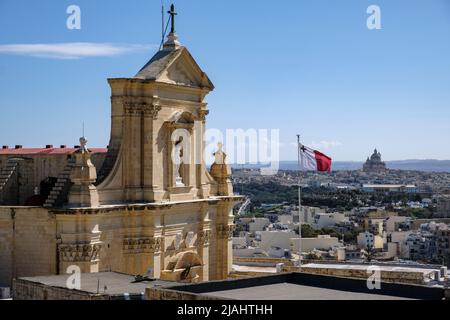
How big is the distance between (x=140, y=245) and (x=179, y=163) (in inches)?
170

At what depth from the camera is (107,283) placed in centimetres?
2322

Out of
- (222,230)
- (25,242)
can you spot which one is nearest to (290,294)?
(25,242)

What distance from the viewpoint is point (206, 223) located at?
3425 centimetres

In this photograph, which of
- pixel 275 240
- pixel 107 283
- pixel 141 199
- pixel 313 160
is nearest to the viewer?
pixel 107 283

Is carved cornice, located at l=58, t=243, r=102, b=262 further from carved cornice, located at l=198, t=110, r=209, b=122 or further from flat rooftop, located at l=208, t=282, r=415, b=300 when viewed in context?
carved cornice, located at l=198, t=110, r=209, b=122

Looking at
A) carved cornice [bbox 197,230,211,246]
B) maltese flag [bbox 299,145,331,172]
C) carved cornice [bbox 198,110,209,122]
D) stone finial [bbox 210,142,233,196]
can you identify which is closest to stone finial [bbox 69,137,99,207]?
carved cornice [bbox 197,230,211,246]

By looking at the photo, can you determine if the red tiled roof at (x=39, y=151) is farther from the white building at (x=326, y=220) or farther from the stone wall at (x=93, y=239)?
the white building at (x=326, y=220)

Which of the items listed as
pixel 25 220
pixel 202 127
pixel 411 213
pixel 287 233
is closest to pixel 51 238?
pixel 25 220

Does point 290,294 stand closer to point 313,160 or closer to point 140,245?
point 140,245

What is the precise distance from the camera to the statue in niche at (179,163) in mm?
32688

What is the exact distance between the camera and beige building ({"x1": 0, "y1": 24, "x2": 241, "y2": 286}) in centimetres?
2775

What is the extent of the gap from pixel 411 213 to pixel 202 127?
155546 millimetres

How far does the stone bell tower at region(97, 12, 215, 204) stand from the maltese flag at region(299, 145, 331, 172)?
4024 millimetres

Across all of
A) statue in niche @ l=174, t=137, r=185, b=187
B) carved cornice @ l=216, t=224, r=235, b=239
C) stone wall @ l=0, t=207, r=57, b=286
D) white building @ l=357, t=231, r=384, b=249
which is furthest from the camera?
white building @ l=357, t=231, r=384, b=249
